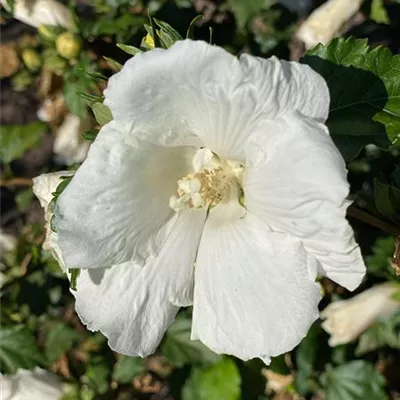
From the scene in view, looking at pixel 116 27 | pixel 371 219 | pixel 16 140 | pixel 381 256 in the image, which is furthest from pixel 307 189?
pixel 16 140

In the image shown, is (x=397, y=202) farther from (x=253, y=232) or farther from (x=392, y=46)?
(x=392, y=46)

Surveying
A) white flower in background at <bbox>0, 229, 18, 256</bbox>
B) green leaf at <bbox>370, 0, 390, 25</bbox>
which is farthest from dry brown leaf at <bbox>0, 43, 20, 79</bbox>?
green leaf at <bbox>370, 0, 390, 25</bbox>

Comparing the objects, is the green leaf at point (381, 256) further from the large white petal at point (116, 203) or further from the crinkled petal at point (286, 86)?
the crinkled petal at point (286, 86)

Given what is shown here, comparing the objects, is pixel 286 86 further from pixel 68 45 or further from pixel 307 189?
pixel 68 45

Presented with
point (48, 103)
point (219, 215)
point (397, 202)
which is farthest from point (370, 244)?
point (48, 103)

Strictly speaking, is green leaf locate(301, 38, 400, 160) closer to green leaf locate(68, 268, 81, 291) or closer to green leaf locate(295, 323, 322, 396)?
green leaf locate(68, 268, 81, 291)
